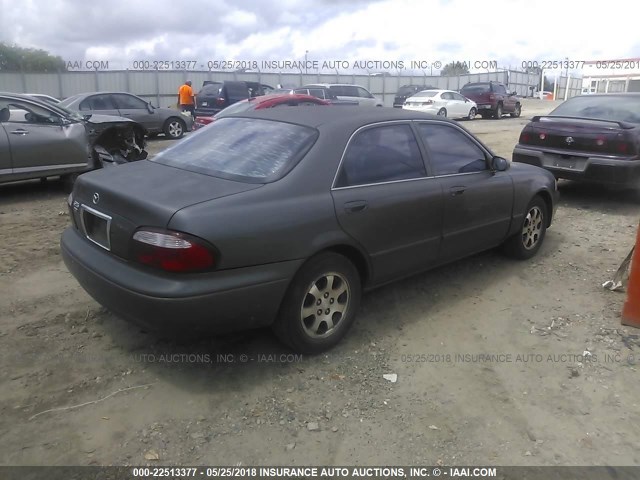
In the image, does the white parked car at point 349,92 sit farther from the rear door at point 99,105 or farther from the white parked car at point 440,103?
the rear door at point 99,105

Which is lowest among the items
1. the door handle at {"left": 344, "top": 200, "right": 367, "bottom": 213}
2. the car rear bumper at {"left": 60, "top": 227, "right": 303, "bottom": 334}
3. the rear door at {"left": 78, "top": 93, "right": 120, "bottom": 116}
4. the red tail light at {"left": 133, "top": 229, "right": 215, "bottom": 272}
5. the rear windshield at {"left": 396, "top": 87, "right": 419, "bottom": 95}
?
the car rear bumper at {"left": 60, "top": 227, "right": 303, "bottom": 334}

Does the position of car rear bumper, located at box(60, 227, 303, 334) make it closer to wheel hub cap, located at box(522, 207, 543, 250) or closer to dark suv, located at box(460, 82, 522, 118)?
wheel hub cap, located at box(522, 207, 543, 250)

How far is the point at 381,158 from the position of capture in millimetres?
3807

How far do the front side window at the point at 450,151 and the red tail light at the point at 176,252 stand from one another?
206 cm

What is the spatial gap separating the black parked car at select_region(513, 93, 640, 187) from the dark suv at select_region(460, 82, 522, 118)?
675 inches

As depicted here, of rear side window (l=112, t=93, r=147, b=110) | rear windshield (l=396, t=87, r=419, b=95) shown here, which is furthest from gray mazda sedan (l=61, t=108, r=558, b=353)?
rear windshield (l=396, t=87, r=419, b=95)

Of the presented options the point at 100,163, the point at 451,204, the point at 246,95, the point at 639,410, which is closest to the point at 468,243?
the point at 451,204

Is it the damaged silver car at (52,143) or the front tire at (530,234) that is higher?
the damaged silver car at (52,143)

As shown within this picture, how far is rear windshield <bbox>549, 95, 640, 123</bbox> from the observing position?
25.0ft

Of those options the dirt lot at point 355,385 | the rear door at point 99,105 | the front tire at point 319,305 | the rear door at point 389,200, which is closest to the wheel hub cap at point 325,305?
the front tire at point 319,305

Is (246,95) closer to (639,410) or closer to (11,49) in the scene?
(639,410)

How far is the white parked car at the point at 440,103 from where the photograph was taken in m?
21.6

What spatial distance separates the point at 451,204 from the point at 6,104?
6.59 m

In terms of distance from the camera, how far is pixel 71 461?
8.44 feet
